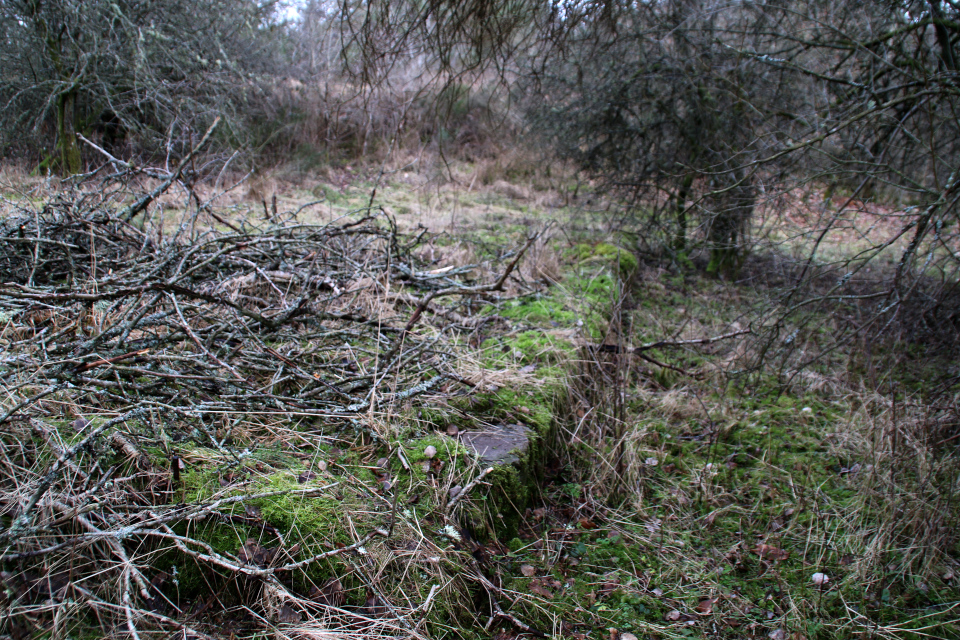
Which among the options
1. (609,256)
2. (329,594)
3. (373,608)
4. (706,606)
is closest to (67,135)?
(609,256)

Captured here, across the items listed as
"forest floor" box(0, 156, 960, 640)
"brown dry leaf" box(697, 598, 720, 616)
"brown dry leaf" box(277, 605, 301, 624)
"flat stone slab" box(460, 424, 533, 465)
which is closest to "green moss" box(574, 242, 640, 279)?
"forest floor" box(0, 156, 960, 640)

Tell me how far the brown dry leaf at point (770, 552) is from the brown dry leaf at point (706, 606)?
494 mm

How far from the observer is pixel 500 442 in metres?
2.75

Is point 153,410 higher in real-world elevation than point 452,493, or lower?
higher

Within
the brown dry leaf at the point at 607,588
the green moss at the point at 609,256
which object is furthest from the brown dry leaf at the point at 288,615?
the green moss at the point at 609,256

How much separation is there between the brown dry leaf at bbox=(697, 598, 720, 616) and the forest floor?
0.04ft

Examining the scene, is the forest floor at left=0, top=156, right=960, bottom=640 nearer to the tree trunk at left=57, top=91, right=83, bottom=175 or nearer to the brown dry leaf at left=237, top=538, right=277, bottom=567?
the brown dry leaf at left=237, top=538, right=277, bottom=567

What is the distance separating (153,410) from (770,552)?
2774mm

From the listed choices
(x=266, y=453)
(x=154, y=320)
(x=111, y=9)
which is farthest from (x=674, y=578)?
(x=111, y=9)

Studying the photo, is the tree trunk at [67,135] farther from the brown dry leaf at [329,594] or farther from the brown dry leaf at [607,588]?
the brown dry leaf at [607,588]

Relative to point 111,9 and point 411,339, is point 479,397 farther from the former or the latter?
point 111,9

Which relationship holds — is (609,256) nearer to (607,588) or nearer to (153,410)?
(607,588)

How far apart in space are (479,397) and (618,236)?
5324mm

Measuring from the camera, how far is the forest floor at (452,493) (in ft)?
5.76
